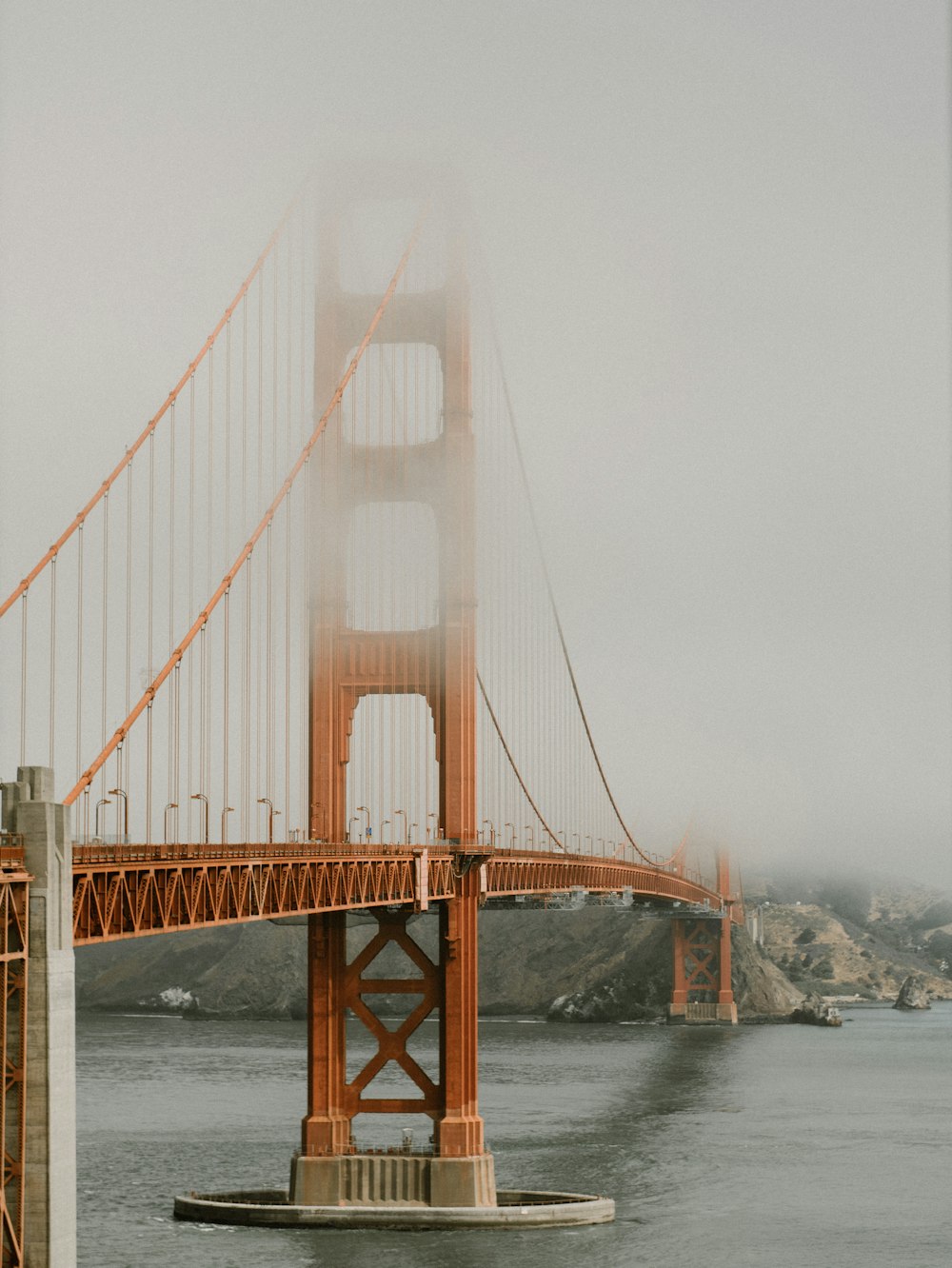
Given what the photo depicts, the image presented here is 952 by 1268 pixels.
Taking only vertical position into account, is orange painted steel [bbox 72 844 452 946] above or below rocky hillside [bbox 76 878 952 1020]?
above

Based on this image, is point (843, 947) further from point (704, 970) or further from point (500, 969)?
point (704, 970)

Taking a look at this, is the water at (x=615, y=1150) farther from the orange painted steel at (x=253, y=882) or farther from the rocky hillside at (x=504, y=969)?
the rocky hillside at (x=504, y=969)

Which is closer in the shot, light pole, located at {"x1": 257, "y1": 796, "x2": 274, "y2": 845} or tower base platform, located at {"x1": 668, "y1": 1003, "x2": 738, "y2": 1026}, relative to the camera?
light pole, located at {"x1": 257, "y1": 796, "x2": 274, "y2": 845}

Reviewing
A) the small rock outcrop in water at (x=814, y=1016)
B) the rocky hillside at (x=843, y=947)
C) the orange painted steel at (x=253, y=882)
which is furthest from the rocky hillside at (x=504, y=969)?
the orange painted steel at (x=253, y=882)

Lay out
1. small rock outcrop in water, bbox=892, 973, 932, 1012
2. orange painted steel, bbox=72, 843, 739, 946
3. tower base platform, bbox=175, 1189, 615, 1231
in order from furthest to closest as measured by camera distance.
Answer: small rock outcrop in water, bbox=892, 973, 932, 1012
tower base platform, bbox=175, 1189, 615, 1231
orange painted steel, bbox=72, 843, 739, 946

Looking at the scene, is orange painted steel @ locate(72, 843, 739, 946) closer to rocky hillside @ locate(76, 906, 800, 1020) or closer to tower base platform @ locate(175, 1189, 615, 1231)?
tower base platform @ locate(175, 1189, 615, 1231)

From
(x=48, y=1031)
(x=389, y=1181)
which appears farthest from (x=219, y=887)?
(x=389, y=1181)

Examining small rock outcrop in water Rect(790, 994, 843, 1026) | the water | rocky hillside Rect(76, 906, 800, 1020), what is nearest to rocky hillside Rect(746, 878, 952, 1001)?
rocky hillside Rect(76, 906, 800, 1020)
